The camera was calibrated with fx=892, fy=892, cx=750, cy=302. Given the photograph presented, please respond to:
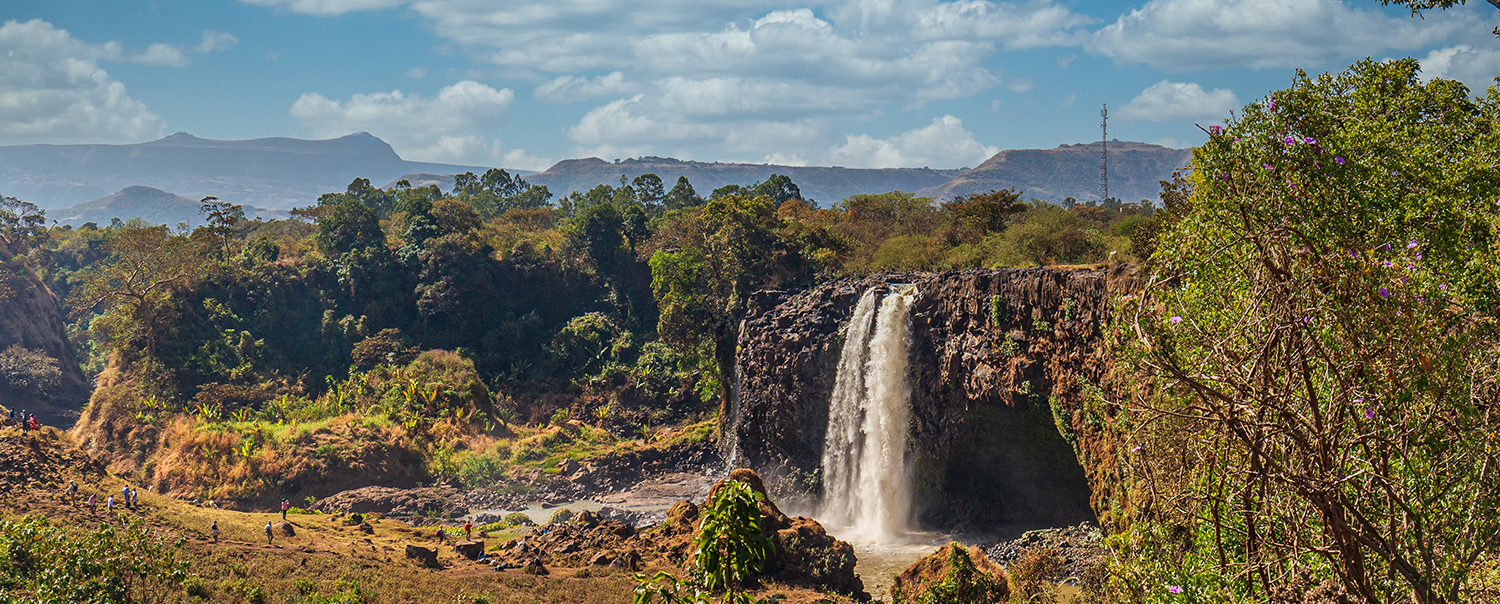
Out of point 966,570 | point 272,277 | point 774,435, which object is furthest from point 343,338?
point 966,570

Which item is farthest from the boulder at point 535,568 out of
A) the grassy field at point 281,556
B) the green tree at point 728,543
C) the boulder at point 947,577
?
the green tree at point 728,543

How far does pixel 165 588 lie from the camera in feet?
56.4

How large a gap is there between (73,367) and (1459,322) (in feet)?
198

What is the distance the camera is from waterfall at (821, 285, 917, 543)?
27219mm

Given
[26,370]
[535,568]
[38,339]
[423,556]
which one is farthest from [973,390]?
[38,339]

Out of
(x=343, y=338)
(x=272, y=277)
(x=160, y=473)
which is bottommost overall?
(x=160, y=473)

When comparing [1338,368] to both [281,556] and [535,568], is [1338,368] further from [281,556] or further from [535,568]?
[281,556]

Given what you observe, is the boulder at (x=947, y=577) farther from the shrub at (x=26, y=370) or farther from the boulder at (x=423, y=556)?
the shrub at (x=26, y=370)

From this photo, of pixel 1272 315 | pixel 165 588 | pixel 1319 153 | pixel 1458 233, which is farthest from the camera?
pixel 165 588

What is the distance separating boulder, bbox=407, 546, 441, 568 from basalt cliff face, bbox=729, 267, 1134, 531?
12416 millimetres

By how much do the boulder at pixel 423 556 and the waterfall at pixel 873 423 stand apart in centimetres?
1215

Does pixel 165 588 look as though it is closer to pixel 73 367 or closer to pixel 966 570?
pixel 966 570

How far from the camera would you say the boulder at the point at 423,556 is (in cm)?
2245

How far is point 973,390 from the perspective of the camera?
2478 centimetres
